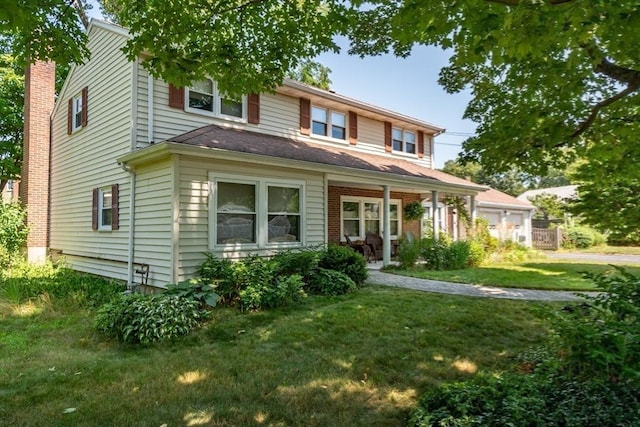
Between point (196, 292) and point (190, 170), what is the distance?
2559 mm

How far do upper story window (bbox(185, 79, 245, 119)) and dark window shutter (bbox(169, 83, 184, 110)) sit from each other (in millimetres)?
159

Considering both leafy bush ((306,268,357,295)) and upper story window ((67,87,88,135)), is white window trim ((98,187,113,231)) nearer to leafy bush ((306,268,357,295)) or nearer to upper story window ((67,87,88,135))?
upper story window ((67,87,88,135))

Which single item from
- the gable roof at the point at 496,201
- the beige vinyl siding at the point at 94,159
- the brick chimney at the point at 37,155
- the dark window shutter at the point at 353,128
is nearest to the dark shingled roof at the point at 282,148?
the dark window shutter at the point at 353,128

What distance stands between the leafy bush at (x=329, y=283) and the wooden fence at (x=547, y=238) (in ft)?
66.8

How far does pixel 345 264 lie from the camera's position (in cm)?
938

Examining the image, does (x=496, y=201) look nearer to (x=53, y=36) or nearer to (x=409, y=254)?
(x=409, y=254)

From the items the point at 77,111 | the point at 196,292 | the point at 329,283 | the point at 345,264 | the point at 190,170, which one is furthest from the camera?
the point at 77,111

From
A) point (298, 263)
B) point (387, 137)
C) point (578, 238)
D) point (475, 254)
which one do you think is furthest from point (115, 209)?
point (578, 238)

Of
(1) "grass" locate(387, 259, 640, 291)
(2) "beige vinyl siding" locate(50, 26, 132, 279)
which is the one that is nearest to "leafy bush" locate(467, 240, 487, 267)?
(1) "grass" locate(387, 259, 640, 291)

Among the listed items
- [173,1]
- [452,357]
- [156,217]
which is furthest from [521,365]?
[156,217]

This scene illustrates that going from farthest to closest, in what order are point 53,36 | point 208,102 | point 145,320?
point 208,102 → point 145,320 → point 53,36

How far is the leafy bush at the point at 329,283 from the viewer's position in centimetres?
837

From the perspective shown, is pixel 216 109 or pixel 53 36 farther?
pixel 216 109

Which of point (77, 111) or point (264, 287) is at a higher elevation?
point (77, 111)
